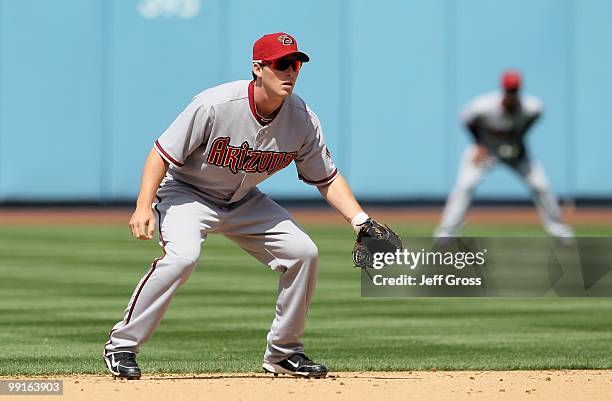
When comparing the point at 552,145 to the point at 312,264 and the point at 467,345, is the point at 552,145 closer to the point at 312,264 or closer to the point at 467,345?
the point at 467,345

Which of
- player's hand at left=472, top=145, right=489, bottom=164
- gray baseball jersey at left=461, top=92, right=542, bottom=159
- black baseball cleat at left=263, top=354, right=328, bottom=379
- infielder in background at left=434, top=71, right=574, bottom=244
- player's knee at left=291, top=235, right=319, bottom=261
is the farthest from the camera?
gray baseball jersey at left=461, top=92, right=542, bottom=159

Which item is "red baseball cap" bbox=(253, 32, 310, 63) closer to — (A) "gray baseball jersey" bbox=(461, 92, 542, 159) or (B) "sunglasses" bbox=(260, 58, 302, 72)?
(B) "sunglasses" bbox=(260, 58, 302, 72)

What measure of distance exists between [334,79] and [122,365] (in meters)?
19.4

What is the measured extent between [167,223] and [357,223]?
948mm

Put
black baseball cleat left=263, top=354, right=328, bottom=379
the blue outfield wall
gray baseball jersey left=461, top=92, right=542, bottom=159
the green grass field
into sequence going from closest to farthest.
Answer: black baseball cleat left=263, top=354, right=328, bottom=379, the green grass field, gray baseball jersey left=461, top=92, right=542, bottom=159, the blue outfield wall

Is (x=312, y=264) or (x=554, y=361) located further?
(x=554, y=361)

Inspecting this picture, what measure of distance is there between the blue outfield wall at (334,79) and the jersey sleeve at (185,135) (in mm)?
18707

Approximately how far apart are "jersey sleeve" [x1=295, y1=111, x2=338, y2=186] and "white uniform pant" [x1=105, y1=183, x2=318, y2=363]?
9.6 inches

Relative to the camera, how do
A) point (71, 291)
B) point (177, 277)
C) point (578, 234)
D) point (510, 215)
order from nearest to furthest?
1. point (177, 277)
2. point (71, 291)
3. point (578, 234)
4. point (510, 215)

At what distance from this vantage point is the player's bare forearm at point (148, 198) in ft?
21.1

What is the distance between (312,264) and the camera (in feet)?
22.7

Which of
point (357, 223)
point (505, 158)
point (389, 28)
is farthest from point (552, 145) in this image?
point (357, 223)

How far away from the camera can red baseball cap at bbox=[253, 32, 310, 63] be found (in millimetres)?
6559

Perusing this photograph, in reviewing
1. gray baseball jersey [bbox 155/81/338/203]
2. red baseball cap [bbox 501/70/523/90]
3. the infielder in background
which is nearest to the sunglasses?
gray baseball jersey [bbox 155/81/338/203]
